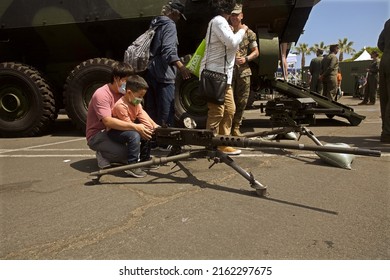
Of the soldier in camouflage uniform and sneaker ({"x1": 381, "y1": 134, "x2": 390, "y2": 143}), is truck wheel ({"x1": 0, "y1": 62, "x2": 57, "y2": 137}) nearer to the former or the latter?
the soldier in camouflage uniform

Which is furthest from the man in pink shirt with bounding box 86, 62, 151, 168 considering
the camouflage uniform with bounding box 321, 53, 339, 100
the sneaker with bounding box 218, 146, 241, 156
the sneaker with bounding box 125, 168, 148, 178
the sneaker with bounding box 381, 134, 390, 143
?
the camouflage uniform with bounding box 321, 53, 339, 100

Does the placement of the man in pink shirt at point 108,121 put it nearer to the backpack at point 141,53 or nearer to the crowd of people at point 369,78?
the backpack at point 141,53

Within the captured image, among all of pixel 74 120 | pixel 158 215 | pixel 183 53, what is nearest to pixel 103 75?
pixel 74 120

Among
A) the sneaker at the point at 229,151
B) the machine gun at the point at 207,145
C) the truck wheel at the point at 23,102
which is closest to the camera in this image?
the machine gun at the point at 207,145

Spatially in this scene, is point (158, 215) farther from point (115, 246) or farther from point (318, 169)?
point (318, 169)

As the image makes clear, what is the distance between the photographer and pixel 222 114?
323 cm

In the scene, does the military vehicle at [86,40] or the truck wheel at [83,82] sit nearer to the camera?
the military vehicle at [86,40]

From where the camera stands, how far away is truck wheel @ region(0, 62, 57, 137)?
16.2 ft

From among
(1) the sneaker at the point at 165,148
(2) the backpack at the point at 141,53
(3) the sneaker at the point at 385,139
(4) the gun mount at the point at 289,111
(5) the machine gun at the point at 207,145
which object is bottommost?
(1) the sneaker at the point at 165,148

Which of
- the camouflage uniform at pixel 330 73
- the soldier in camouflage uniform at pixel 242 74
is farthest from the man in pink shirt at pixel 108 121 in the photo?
the camouflage uniform at pixel 330 73

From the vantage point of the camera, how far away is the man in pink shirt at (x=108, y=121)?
271 centimetres

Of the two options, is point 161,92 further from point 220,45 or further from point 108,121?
point 108,121
